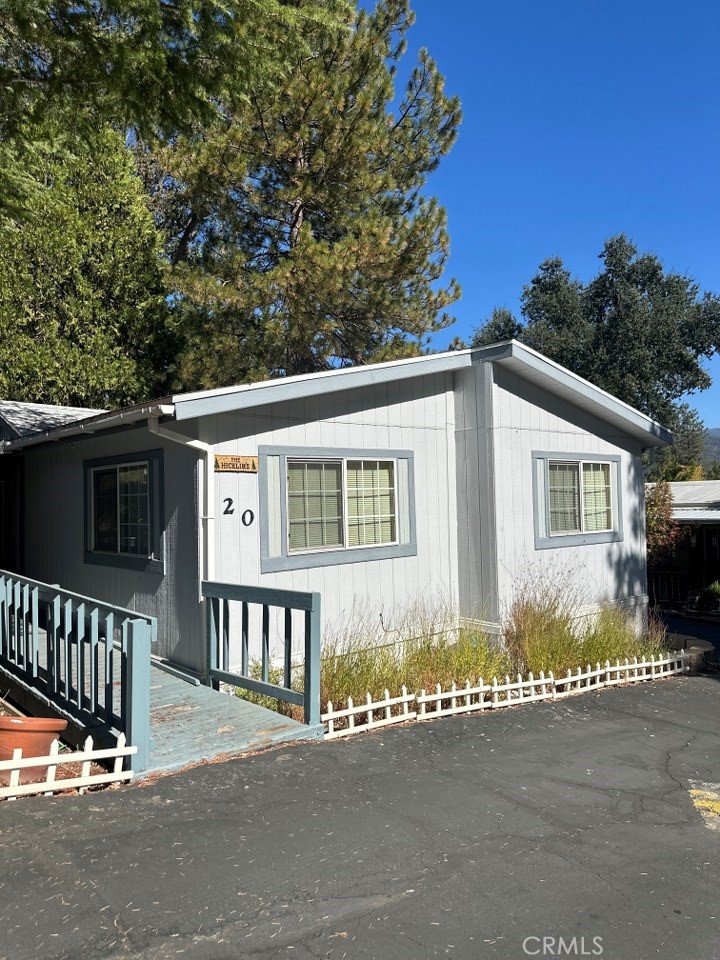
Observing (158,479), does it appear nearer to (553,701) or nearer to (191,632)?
(191,632)

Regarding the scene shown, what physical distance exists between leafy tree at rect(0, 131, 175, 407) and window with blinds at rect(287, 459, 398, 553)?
12.3 metres

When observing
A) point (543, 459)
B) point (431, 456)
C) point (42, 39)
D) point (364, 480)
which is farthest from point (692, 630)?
point (42, 39)

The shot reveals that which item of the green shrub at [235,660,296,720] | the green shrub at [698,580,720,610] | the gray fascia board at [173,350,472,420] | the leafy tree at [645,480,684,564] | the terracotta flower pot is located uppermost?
the gray fascia board at [173,350,472,420]

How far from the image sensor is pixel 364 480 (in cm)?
882

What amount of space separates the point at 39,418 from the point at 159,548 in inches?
212

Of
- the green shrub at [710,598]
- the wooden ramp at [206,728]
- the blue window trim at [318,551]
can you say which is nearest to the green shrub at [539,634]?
the blue window trim at [318,551]

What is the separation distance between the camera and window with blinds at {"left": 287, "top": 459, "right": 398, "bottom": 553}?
8.18 m

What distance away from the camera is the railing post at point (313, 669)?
608cm

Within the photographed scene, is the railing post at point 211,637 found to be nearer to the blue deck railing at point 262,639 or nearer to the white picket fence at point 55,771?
the blue deck railing at point 262,639

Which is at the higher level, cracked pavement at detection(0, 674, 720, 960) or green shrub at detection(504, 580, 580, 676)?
green shrub at detection(504, 580, 580, 676)

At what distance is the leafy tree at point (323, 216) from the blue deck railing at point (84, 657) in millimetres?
11124

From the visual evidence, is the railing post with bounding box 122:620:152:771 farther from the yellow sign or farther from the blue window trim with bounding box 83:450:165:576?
the blue window trim with bounding box 83:450:165:576

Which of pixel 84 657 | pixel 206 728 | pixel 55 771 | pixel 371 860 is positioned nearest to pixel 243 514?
pixel 84 657

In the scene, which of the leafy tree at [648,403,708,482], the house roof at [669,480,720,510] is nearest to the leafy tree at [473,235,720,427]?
the leafy tree at [648,403,708,482]
